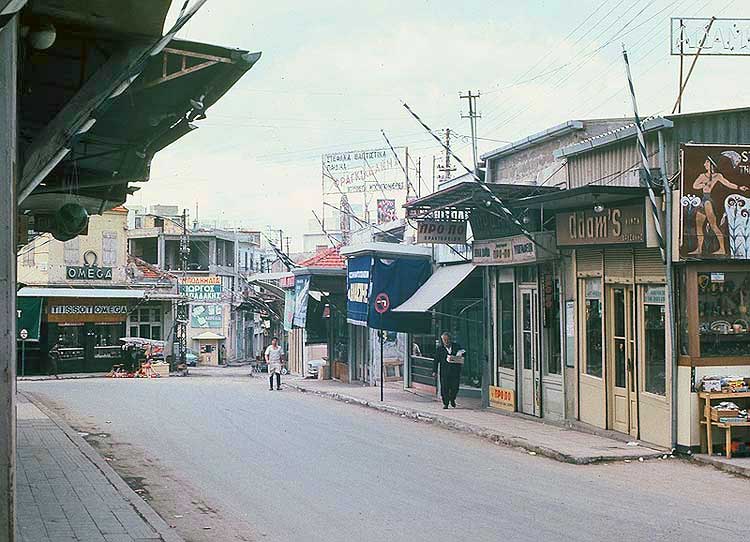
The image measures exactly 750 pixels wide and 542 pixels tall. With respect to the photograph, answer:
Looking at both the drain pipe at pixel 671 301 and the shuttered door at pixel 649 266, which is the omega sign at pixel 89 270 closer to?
the shuttered door at pixel 649 266

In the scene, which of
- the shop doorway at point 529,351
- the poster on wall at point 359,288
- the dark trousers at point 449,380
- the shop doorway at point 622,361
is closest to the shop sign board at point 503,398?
the shop doorway at point 529,351

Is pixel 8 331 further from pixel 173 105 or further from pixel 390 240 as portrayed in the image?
pixel 390 240

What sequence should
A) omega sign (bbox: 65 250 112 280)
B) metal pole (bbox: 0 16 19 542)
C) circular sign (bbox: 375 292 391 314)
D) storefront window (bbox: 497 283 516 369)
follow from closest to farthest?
metal pole (bbox: 0 16 19 542)
storefront window (bbox: 497 283 516 369)
circular sign (bbox: 375 292 391 314)
omega sign (bbox: 65 250 112 280)

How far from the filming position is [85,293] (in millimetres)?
43781

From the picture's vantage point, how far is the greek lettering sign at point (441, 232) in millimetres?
20500

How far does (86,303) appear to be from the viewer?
1726 inches

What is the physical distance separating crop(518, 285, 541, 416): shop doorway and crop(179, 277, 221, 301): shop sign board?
159ft

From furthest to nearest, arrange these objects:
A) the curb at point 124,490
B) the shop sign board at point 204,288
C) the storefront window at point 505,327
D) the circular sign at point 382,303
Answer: the shop sign board at point 204,288
the circular sign at point 382,303
the storefront window at point 505,327
the curb at point 124,490

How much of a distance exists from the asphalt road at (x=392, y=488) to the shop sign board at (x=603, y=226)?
3.54 m

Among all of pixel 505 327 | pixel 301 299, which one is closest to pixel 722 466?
pixel 505 327

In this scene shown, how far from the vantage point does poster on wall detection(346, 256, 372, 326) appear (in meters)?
24.9

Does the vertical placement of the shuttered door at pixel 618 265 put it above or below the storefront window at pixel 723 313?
above

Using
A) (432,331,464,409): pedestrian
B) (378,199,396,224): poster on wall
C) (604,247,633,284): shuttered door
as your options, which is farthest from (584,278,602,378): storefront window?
(378,199,396,224): poster on wall

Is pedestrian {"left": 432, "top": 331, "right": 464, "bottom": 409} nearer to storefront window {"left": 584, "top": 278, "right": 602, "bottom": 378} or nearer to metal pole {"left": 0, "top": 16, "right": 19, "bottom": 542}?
storefront window {"left": 584, "top": 278, "right": 602, "bottom": 378}
